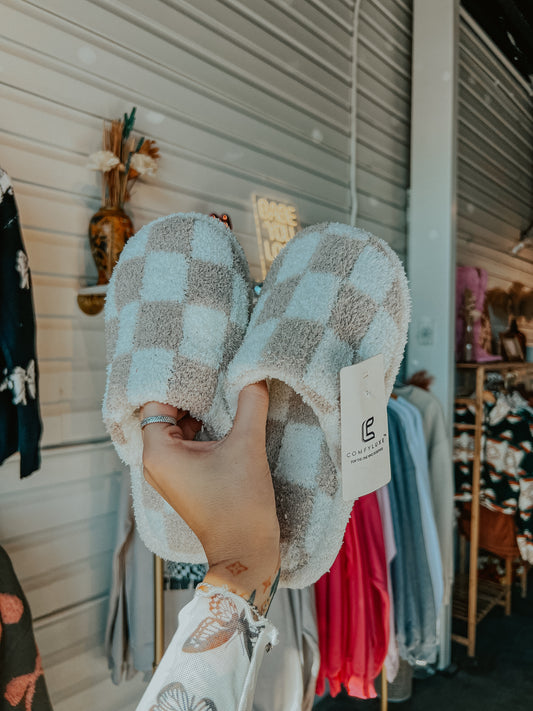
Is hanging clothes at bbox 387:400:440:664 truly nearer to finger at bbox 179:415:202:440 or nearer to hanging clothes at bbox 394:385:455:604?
hanging clothes at bbox 394:385:455:604

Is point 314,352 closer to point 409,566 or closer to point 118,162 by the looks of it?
point 118,162

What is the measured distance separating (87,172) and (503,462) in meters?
2.32

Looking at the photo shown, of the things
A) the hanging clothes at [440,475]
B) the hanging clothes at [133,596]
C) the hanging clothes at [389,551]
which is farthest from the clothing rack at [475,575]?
the hanging clothes at [133,596]

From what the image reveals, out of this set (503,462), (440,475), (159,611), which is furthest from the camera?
(503,462)

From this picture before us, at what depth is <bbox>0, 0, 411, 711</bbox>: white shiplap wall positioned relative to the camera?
1390 millimetres

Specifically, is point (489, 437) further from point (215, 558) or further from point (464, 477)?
point (215, 558)

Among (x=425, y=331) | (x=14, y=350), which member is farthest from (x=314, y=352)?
(x=425, y=331)

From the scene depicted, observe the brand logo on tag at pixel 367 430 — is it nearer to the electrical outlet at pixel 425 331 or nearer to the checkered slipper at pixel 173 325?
the checkered slipper at pixel 173 325

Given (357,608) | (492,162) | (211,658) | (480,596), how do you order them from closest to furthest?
(211,658)
(357,608)
(480,596)
(492,162)

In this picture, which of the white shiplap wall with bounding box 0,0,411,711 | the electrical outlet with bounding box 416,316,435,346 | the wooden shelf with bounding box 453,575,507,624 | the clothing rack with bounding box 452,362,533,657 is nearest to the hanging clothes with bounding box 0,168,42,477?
the white shiplap wall with bounding box 0,0,411,711

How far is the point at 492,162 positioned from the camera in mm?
3691

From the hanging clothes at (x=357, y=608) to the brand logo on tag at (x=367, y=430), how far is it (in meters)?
1.23

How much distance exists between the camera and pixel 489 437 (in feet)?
8.81

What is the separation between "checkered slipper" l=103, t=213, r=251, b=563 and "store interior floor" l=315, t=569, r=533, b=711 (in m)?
2.21
